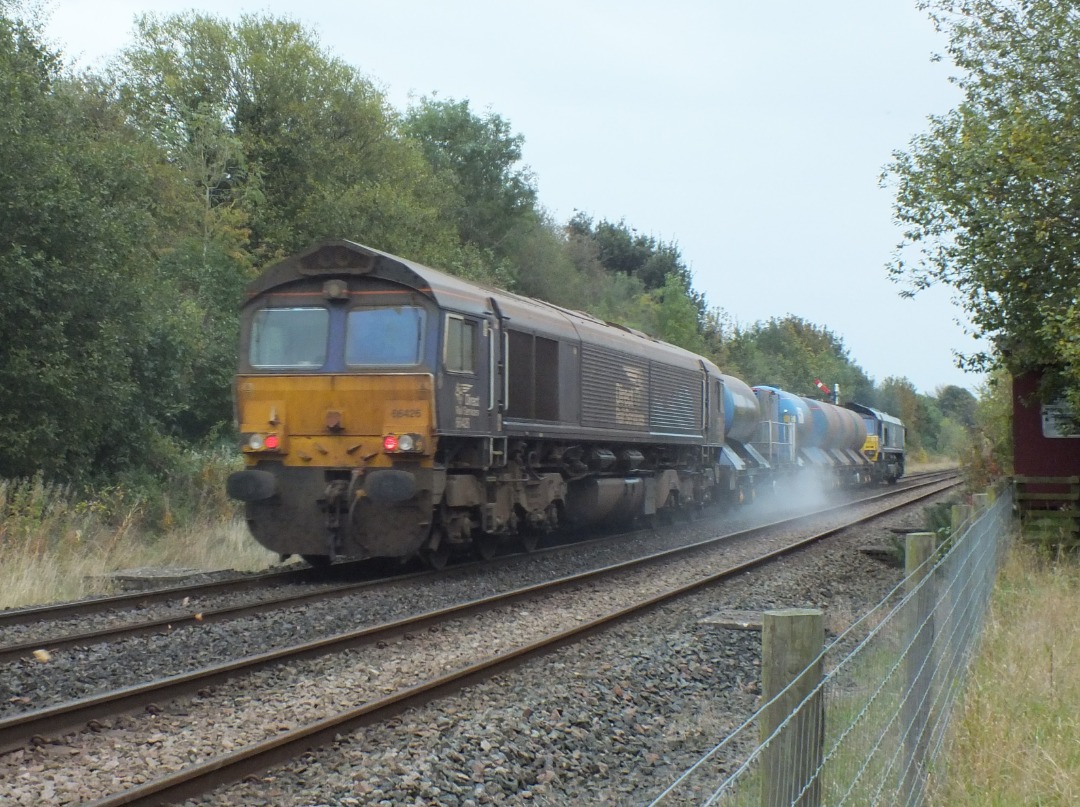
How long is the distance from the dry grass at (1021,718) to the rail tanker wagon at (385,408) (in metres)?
5.68

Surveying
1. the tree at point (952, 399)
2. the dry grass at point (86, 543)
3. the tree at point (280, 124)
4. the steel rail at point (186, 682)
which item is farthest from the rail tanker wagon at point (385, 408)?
the tree at point (952, 399)

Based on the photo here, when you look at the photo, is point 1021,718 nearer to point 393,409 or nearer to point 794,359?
point 393,409

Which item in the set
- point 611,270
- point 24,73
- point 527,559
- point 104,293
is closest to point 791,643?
point 527,559

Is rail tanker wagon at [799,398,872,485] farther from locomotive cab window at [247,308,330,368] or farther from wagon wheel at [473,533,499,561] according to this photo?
locomotive cab window at [247,308,330,368]

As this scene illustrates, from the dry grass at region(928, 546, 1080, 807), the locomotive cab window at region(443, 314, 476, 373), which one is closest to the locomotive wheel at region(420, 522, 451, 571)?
the locomotive cab window at region(443, 314, 476, 373)

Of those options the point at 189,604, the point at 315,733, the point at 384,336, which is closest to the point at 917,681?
the point at 315,733

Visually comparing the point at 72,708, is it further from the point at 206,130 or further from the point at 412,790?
the point at 206,130

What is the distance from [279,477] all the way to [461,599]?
8.48 ft

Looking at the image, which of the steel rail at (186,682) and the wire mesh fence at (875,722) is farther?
the steel rail at (186,682)

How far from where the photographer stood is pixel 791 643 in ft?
10.1

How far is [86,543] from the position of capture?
14602 mm

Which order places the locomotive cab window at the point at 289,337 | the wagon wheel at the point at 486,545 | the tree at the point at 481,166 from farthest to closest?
the tree at the point at 481,166 → the wagon wheel at the point at 486,545 → the locomotive cab window at the point at 289,337

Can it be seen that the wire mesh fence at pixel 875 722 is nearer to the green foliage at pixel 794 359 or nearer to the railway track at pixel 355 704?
the railway track at pixel 355 704

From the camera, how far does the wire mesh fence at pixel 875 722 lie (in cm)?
301
